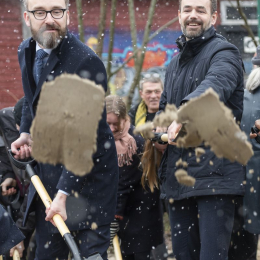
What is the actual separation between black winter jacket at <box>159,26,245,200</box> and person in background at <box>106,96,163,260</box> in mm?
916

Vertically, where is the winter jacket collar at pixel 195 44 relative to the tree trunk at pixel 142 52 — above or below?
above

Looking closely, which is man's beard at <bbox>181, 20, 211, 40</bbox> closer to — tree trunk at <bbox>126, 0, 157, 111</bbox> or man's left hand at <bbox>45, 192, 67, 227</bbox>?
man's left hand at <bbox>45, 192, 67, 227</bbox>

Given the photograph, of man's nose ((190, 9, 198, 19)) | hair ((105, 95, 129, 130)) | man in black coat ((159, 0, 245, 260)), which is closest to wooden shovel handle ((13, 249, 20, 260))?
hair ((105, 95, 129, 130))

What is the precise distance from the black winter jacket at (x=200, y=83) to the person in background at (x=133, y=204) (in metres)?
0.92

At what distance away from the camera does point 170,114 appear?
10.1ft

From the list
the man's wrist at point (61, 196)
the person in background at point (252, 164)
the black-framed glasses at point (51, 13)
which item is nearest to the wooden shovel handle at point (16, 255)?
the man's wrist at point (61, 196)

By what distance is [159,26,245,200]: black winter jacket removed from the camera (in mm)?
3742

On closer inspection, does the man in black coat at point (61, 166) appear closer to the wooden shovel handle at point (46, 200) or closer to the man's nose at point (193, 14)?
the wooden shovel handle at point (46, 200)

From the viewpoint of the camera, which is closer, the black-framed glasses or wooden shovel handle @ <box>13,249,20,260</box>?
the black-framed glasses

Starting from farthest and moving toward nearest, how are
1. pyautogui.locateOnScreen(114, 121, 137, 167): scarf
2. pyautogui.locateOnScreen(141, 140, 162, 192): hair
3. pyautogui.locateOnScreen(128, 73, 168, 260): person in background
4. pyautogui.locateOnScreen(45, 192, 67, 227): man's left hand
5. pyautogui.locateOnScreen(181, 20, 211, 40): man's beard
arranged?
pyautogui.locateOnScreen(128, 73, 168, 260): person in background
pyautogui.locateOnScreen(114, 121, 137, 167): scarf
pyautogui.locateOnScreen(141, 140, 162, 192): hair
pyautogui.locateOnScreen(181, 20, 211, 40): man's beard
pyautogui.locateOnScreen(45, 192, 67, 227): man's left hand

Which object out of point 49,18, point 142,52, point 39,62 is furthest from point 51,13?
point 142,52

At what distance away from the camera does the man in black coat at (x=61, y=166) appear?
3547 millimetres

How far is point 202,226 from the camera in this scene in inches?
153

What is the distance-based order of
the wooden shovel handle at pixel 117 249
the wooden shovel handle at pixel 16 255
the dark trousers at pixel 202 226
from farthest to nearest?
1. the wooden shovel handle at pixel 16 255
2. the wooden shovel handle at pixel 117 249
3. the dark trousers at pixel 202 226
